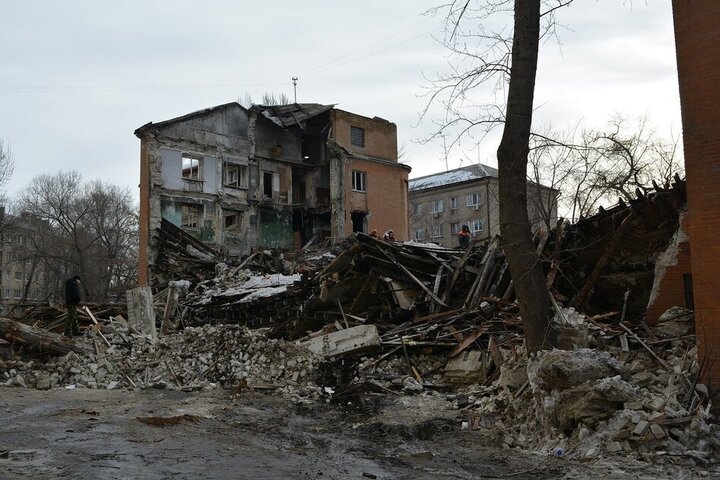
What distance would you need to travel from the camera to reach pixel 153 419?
8336 mm

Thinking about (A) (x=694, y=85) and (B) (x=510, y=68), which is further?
(B) (x=510, y=68)

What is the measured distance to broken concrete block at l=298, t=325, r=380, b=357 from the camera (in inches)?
461

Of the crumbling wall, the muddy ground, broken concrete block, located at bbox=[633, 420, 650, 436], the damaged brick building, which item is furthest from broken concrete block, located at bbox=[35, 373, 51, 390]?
the crumbling wall

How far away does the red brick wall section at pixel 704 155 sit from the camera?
7082 mm

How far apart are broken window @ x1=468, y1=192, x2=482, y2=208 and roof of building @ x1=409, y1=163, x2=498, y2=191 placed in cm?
152

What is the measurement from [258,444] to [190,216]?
29.7 metres

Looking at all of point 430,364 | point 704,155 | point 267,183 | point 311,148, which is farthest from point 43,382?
point 311,148

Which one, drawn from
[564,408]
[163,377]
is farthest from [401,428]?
[163,377]

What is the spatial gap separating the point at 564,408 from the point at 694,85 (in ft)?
13.2

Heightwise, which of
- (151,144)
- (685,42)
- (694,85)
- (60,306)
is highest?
(151,144)

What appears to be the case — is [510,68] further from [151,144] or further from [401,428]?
[151,144]

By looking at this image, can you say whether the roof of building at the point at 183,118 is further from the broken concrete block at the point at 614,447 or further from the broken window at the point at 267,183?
the broken concrete block at the point at 614,447

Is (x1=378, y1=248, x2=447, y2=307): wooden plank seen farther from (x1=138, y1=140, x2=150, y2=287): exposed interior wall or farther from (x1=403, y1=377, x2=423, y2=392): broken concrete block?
(x1=138, y1=140, x2=150, y2=287): exposed interior wall

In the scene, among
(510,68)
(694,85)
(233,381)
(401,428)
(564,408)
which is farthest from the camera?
(233,381)
